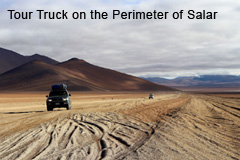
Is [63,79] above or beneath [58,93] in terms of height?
above

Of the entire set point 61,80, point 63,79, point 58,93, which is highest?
point 63,79

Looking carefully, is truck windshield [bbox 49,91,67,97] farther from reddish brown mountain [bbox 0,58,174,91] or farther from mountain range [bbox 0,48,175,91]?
reddish brown mountain [bbox 0,58,174,91]

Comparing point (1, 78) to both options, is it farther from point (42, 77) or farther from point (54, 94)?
point (54, 94)

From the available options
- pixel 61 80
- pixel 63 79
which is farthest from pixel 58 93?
pixel 63 79

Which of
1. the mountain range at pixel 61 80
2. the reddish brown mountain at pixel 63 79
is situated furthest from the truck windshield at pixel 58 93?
the reddish brown mountain at pixel 63 79

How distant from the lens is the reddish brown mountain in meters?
129

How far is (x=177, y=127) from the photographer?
1116cm

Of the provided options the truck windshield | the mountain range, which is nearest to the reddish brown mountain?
the mountain range

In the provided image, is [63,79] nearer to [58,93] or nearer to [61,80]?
[61,80]

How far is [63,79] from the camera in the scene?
137000mm

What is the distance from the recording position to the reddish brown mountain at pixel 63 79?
422 ft

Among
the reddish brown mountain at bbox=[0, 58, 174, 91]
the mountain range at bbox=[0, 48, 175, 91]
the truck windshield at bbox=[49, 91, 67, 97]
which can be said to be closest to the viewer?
the truck windshield at bbox=[49, 91, 67, 97]

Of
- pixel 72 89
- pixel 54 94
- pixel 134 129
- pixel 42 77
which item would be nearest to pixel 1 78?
pixel 42 77

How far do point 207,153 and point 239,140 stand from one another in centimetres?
248
